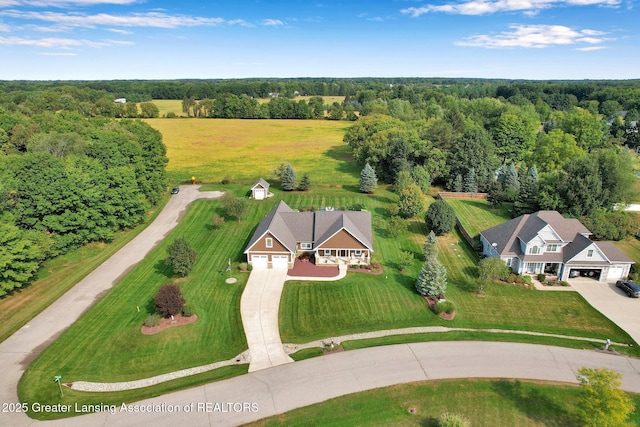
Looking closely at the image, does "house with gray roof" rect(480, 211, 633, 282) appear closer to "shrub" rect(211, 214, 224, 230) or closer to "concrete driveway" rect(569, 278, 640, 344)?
"concrete driveway" rect(569, 278, 640, 344)

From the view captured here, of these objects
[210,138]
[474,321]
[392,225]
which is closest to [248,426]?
[474,321]

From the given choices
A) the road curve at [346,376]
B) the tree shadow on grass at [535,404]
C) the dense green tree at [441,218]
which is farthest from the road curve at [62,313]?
the dense green tree at [441,218]

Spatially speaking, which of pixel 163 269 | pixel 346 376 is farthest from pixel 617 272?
pixel 163 269

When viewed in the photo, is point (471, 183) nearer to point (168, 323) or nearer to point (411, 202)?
point (411, 202)

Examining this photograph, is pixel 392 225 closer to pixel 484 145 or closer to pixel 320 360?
pixel 320 360

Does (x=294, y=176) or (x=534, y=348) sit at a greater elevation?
(x=294, y=176)

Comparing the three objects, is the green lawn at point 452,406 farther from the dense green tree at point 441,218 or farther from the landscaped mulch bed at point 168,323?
the dense green tree at point 441,218

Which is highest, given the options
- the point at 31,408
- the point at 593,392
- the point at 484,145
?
the point at 484,145
